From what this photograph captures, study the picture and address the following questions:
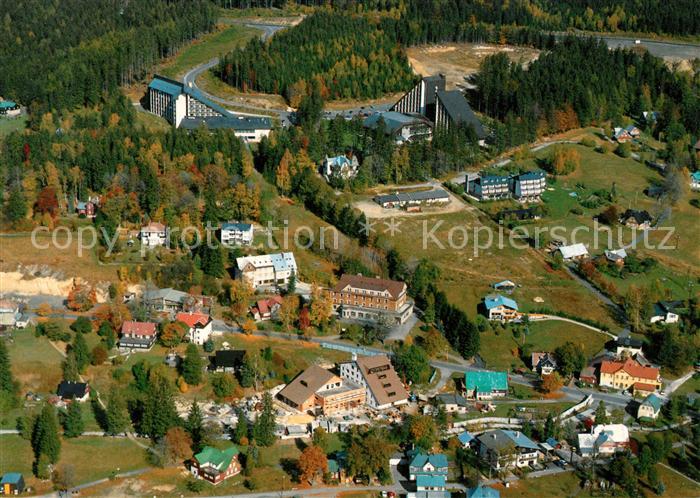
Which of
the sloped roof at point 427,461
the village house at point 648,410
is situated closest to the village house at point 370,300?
the sloped roof at point 427,461

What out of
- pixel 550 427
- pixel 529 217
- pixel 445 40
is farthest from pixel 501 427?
pixel 445 40

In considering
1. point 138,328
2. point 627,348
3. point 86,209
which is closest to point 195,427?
point 138,328

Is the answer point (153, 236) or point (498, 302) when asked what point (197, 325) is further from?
point (498, 302)

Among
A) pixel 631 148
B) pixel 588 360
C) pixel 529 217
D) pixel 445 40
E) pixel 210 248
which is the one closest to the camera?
pixel 588 360

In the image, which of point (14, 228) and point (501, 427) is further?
point (14, 228)

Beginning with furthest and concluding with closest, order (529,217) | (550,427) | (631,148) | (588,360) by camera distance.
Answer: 1. (631,148)
2. (529,217)
3. (588,360)
4. (550,427)

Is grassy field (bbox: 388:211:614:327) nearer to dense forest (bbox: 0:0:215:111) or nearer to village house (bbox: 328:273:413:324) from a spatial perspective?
village house (bbox: 328:273:413:324)

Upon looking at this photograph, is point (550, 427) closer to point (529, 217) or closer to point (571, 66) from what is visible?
point (529, 217)

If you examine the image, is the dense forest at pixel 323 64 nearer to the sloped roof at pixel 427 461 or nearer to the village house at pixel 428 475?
the sloped roof at pixel 427 461
